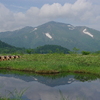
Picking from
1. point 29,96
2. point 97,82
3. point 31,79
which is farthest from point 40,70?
point 29,96

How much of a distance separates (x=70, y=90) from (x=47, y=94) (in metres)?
2.96

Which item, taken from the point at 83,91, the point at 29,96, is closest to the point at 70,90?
the point at 83,91

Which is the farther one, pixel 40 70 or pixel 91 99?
pixel 40 70

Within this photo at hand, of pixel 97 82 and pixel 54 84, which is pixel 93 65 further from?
pixel 54 84

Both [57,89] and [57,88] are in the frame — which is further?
[57,88]

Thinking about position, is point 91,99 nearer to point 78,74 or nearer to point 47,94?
point 47,94

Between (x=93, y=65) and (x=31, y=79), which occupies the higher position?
(x=93, y=65)

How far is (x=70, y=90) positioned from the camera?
17125 mm

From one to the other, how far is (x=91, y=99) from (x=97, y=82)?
22.7 feet

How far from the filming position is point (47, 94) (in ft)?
51.2

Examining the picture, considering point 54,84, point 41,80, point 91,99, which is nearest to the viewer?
point 91,99

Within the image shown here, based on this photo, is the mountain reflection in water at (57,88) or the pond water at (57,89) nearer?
the pond water at (57,89)

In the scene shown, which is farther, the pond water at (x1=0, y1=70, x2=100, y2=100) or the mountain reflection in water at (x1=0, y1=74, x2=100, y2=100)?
the mountain reflection in water at (x1=0, y1=74, x2=100, y2=100)

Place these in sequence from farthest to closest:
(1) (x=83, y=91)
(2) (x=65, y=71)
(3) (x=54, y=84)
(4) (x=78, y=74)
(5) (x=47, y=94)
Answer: (2) (x=65, y=71), (4) (x=78, y=74), (3) (x=54, y=84), (1) (x=83, y=91), (5) (x=47, y=94)
